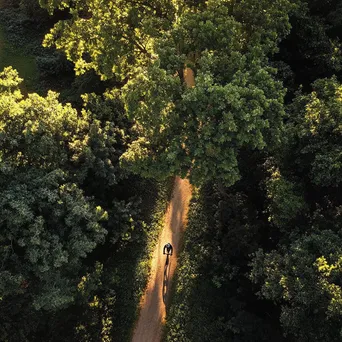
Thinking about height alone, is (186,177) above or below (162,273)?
above

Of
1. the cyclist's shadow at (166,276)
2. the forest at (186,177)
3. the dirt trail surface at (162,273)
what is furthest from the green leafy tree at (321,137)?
the cyclist's shadow at (166,276)

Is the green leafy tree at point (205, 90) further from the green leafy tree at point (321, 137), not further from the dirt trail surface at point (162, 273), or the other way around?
the dirt trail surface at point (162, 273)

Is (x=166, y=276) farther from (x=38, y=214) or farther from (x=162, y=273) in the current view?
(x=38, y=214)

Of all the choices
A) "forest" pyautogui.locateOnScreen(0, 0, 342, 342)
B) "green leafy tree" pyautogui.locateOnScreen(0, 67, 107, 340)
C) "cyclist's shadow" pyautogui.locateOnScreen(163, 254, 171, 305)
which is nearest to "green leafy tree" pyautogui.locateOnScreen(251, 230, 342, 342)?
"forest" pyautogui.locateOnScreen(0, 0, 342, 342)

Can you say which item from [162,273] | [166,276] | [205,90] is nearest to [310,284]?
[166,276]

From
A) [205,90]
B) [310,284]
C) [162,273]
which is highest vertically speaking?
[205,90]

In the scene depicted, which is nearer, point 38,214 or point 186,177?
point 38,214
